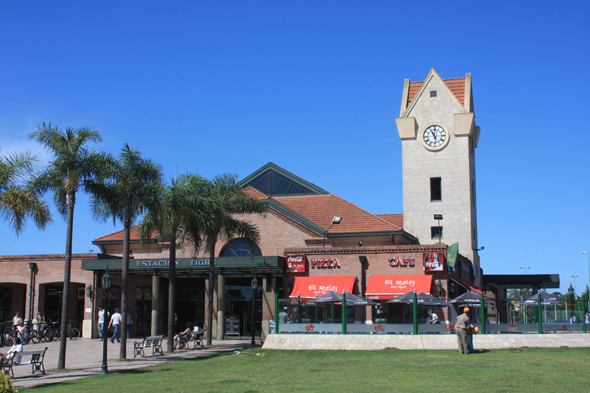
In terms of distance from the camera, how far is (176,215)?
27.2m

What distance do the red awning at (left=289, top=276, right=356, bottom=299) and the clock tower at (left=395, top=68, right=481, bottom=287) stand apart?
33.9ft

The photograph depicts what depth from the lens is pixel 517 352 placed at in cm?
2386

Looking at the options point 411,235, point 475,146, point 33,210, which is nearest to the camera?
point 33,210

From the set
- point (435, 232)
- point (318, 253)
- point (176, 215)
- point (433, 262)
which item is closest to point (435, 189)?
point (435, 232)

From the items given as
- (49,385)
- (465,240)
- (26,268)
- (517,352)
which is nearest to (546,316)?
(517,352)

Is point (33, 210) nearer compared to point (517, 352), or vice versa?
point (33, 210)

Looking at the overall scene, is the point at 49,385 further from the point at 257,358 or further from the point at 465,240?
the point at 465,240

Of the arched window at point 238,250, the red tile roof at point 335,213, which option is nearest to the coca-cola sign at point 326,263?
the red tile roof at point 335,213

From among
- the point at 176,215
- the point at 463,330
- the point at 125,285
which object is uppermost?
the point at 176,215

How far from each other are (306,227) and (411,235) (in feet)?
26.0

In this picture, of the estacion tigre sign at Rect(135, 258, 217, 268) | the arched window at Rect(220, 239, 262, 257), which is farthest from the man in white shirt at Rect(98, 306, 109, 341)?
the arched window at Rect(220, 239, 262, 257)

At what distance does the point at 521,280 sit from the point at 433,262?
62.8 feet

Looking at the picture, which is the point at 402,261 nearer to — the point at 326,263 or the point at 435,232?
the point at 326,263

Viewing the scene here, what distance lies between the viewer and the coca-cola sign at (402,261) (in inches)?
1358
